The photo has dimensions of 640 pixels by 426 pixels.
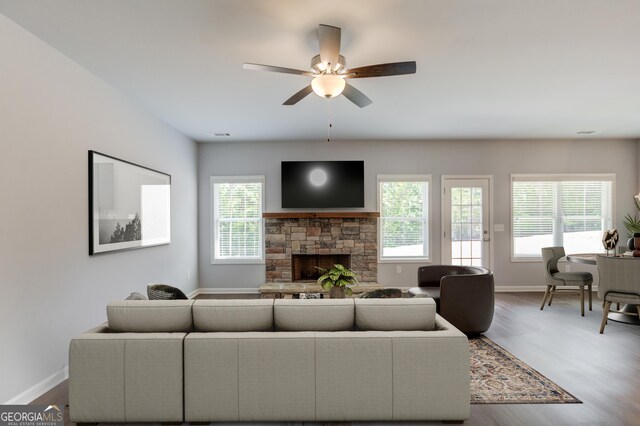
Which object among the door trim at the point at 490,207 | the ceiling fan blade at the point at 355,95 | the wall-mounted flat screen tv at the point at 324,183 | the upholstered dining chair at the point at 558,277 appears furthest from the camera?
the door trim at the point at 490,207

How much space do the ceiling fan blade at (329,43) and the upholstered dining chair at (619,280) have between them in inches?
150

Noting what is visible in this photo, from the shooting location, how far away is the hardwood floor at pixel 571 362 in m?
2.47

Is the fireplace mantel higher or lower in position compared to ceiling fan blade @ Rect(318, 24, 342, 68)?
lower

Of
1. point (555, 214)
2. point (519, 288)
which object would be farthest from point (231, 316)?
point (555, 214)

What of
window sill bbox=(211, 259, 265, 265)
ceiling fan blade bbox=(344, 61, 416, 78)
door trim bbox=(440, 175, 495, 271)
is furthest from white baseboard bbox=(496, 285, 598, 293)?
ceiling fan blade bbox=(344, 61, 416, 78)

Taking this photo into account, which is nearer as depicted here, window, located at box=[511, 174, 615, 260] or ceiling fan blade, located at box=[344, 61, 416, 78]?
ceiling fan blade, located at box=[344, 61, 416, 78]

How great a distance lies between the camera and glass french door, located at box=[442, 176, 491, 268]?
6672 millimetres

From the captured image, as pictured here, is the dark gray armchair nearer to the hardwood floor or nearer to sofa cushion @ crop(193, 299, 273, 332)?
the hardwood floor

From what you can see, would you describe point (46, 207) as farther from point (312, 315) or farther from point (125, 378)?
point (312, 315)

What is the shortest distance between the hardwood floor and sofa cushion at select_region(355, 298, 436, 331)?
0.62 meters

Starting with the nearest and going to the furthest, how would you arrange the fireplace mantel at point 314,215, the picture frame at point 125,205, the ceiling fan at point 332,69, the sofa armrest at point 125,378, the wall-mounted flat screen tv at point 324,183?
the sofa armrest at point 125,378, the ceiling fan at point 332,69, the picture frame at point 125,205, the fireplace mantel at point 314,215, the wall-mounted flat screen tv at point 324,183

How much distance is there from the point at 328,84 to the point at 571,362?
3268 mm

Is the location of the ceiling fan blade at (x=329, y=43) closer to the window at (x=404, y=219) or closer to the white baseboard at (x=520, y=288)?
the window at (x=404, y=219)

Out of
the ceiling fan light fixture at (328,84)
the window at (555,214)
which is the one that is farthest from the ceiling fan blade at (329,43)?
the window at (555,214)
